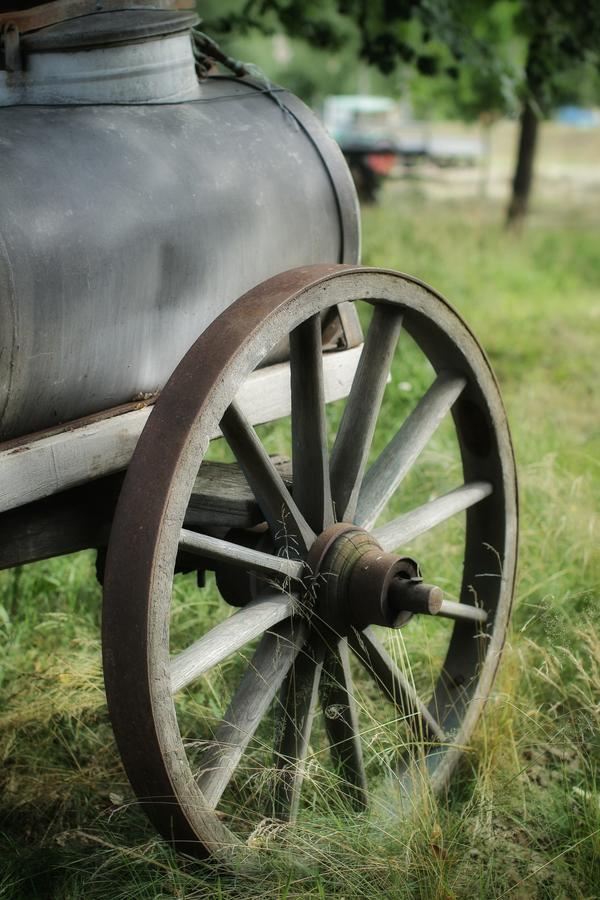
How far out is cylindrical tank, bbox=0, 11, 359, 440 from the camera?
1.84 m

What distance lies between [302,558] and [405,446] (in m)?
0.44

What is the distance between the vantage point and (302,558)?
2055mm

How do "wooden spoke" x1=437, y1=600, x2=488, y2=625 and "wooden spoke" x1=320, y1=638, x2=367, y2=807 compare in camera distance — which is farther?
"wooden spoke" x1=437, y1=600, x2=488, y2=625

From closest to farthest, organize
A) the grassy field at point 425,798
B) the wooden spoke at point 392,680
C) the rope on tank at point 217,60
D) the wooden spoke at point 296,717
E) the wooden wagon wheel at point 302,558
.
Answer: the wooden wagon wheel at point 302,558 → the grassy field at point 425,798 → the wooden spoke at point 296,717 → the wooden spoke at point 392,680 → the rope on tank at point 217,60

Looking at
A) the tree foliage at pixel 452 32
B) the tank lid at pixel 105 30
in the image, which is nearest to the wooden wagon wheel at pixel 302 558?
the tank lid at pixel 105 30

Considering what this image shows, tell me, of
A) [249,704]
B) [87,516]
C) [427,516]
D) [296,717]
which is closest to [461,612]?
[427,516]

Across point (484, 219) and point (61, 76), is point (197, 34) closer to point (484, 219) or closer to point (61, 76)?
point (61, 76)

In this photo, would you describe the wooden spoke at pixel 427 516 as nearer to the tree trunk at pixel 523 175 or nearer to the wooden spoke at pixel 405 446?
the wooden spoke at pixel 405 446

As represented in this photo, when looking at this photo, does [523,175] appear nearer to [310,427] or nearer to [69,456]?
[310,427]

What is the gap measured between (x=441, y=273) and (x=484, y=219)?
4643mm

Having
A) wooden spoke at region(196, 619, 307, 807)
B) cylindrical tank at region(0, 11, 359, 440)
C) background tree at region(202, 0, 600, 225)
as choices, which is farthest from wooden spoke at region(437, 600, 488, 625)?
background tree at region(202, 0, 600, 225)

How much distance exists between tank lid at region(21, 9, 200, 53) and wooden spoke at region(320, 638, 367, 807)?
48.5 inches

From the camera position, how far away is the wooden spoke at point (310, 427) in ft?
6.55

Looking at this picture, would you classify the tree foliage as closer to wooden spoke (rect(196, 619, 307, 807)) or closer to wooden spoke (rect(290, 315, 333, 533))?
wooden spoke (rect(290, 315, 333, 533))
